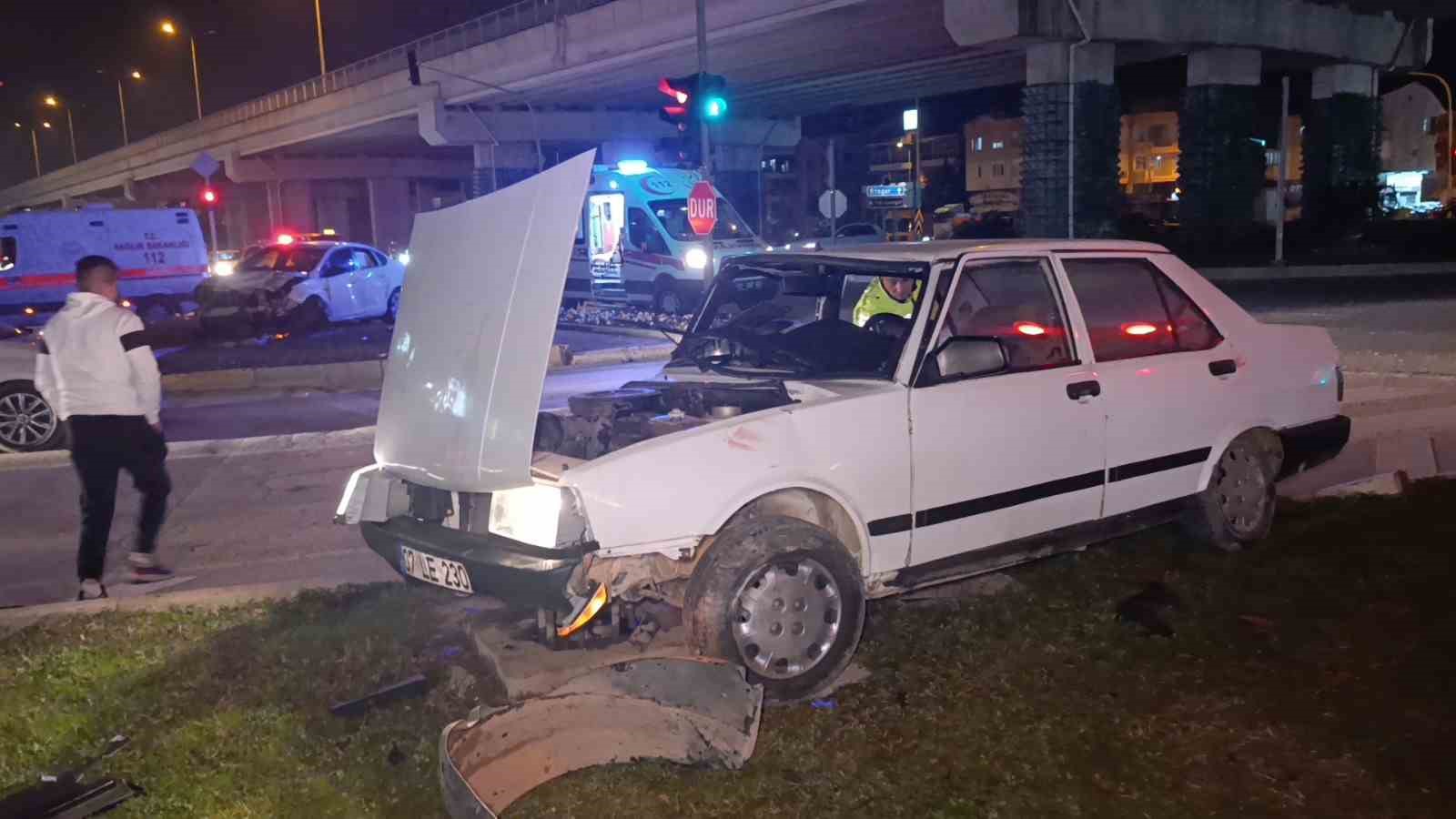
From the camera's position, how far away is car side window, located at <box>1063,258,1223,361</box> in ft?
18.3

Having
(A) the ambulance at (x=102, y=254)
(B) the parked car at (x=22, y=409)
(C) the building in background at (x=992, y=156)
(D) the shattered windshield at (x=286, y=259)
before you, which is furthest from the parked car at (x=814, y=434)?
(C) the building in background at (x=992, y=156)

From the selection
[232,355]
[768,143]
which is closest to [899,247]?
[232,355]

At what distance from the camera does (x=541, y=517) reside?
4273mm

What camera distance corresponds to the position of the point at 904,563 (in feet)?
16.0

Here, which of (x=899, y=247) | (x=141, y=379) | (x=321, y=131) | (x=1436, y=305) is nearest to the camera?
(x=899, y=247)

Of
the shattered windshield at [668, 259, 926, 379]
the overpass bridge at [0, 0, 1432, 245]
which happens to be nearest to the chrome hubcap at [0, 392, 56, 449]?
the shattered windshield at [668, 259, 926, 379]

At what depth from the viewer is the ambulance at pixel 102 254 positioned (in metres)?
22.0

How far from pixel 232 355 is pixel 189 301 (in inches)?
368

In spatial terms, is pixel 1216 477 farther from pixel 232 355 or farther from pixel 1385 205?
pixel 1385 205

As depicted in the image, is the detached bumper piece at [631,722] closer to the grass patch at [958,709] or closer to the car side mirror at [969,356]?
the grass patch at [958,709]

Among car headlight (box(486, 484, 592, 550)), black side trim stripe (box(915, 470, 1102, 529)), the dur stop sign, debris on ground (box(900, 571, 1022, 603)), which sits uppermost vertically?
the dur stop sign

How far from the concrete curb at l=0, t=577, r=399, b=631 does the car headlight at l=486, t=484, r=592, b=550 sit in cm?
192

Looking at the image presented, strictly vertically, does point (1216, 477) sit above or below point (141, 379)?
below

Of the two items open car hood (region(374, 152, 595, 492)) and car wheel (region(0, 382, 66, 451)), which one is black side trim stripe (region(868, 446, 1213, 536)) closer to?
open car hood (region(374, 152, 595, 492))
